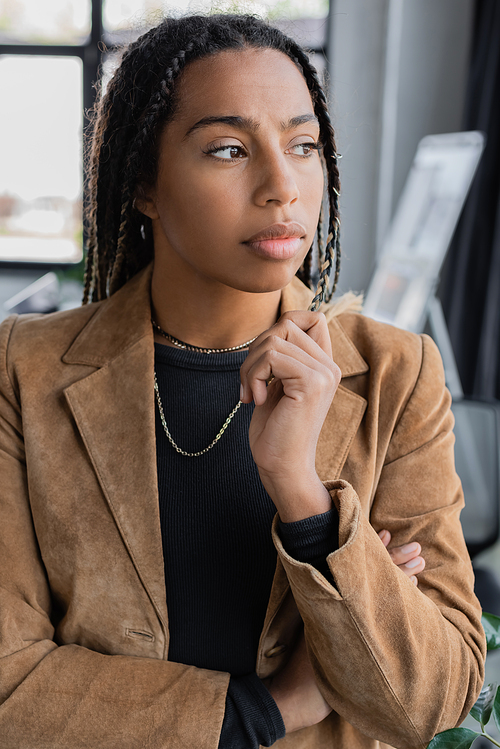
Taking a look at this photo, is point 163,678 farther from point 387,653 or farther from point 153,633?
point 387,653

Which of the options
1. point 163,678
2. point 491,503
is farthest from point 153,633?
point 491,503

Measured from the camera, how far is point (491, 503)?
2.21 meters

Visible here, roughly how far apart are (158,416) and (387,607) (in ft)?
1.55

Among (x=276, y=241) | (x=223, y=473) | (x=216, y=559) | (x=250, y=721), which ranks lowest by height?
(x=250, y=721)

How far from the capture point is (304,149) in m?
1.03

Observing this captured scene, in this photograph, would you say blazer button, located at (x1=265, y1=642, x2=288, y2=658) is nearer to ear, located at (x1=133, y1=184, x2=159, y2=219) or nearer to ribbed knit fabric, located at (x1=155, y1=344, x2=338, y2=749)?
ribbed knit fabric, located at (x1=155, y1=344, x2=338, y2=749)

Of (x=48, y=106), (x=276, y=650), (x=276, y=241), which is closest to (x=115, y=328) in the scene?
(x=276, y=241)

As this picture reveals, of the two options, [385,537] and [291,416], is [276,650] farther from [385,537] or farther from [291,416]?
[291,416]

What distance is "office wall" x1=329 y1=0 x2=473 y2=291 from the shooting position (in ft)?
15.1

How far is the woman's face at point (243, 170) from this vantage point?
954mm

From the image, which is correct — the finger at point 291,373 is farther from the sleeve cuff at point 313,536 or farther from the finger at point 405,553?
the finger at point 405,553

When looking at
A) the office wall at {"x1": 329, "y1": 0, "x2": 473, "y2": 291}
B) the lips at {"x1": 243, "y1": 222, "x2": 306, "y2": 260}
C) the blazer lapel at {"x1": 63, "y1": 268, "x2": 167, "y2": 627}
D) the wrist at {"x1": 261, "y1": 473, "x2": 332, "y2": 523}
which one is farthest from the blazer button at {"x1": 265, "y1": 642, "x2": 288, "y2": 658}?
the office wall at {"x1": 329, "y1": 0, "x2": 473, "y2": 291}

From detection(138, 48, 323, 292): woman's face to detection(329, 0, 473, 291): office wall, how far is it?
370 cm

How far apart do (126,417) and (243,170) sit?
17.0 inches
